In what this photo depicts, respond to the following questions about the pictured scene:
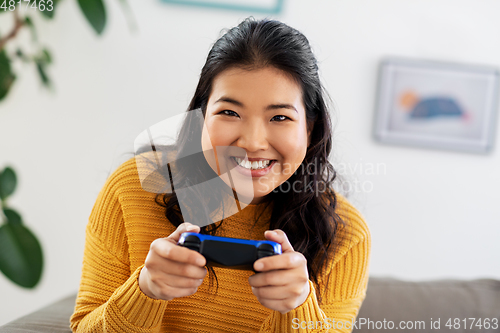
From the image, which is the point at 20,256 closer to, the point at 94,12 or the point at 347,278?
the point at 94,12

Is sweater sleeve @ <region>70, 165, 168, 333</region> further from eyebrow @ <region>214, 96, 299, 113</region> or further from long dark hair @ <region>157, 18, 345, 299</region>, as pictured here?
eyebrow @ <region>214, 96, 299, 113</region>

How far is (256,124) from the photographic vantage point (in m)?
0.70

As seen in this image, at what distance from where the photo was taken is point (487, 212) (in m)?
1.61

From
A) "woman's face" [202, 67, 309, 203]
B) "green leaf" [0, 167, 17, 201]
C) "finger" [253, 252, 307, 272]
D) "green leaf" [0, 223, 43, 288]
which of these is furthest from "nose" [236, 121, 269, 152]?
"green leaf" [0, 167, 17, 201]

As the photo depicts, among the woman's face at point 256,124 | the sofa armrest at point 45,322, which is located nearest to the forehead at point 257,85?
the woman's face at point 256,124

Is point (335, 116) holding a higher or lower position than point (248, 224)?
higher

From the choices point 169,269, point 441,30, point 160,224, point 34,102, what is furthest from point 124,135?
point 441,30

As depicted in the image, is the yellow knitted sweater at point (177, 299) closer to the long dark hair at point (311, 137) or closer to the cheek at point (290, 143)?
the long dark hair at point (311, 137)

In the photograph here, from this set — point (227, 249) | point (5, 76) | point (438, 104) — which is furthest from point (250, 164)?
point (438, 104)

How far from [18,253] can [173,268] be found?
2.49ft

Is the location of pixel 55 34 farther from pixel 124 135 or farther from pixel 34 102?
pixel 124 135

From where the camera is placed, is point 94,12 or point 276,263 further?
point 94,12

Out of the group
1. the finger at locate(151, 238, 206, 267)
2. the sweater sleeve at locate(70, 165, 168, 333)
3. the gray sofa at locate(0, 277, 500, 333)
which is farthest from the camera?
the gray sofa at locate(0, 277, 500, 333)

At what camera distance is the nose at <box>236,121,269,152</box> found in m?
0.70
